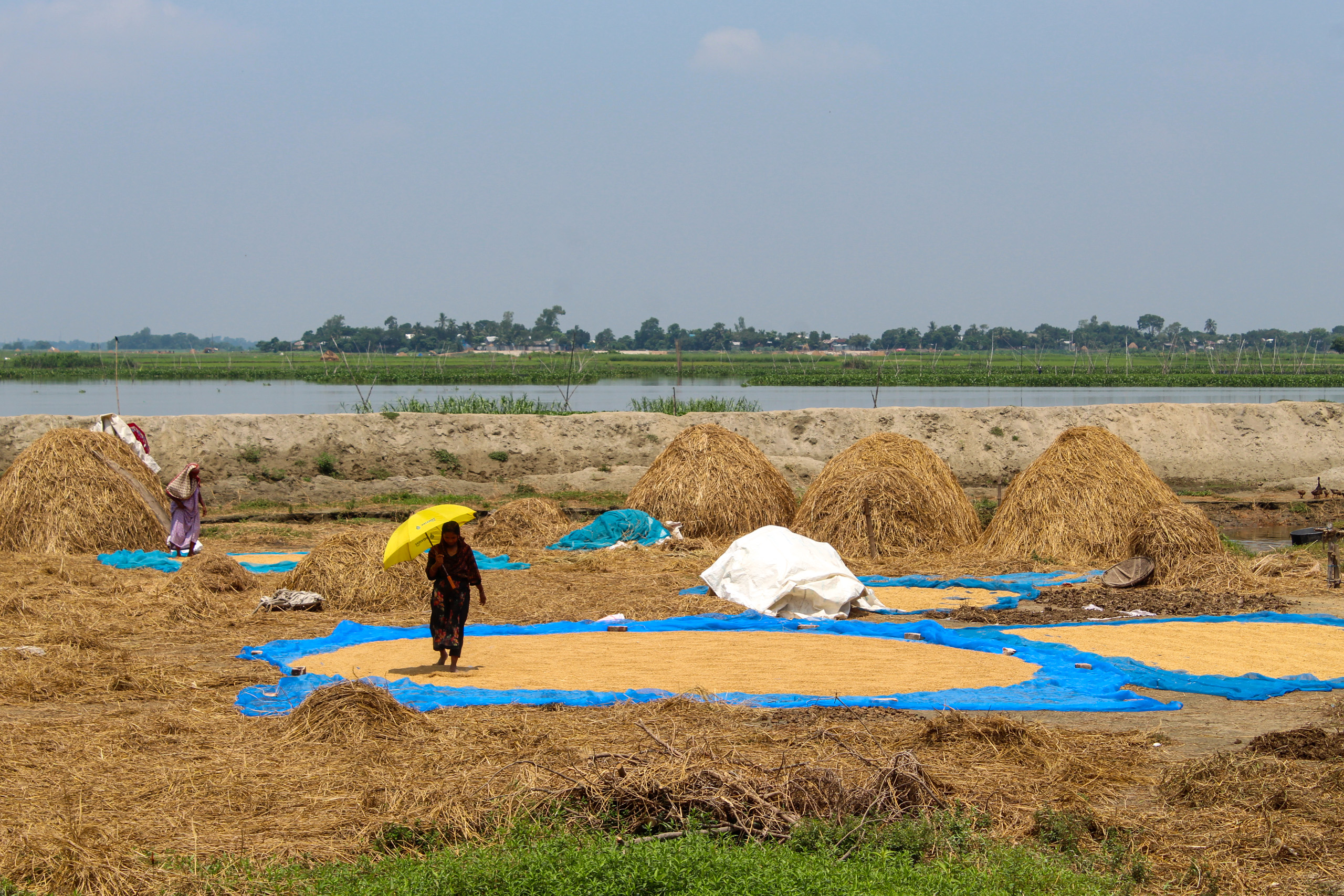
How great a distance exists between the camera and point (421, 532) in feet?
29.3

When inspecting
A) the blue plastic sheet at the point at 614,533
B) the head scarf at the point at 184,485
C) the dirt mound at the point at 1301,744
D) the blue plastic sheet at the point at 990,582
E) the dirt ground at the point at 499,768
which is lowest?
the blue plastic sheet at the point at 990,582

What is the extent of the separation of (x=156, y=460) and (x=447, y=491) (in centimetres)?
618

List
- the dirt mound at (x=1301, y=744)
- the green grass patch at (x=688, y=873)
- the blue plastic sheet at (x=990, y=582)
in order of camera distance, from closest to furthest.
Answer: the green grass patch at (x=688, y=873) < the dirt mound at (x=1301, y=744) < the blue plastic sheet at (x=990, y=582)

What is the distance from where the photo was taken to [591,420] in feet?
87.8

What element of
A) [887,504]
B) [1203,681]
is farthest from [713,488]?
[1203,681]

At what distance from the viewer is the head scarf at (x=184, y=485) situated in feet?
50.6

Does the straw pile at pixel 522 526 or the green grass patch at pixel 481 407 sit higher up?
the green grass patch at pixel 481 407

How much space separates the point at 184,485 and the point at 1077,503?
11376 millimetres

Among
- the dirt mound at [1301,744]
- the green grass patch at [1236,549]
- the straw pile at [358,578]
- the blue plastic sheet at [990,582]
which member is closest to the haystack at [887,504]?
the blue plastic sheet at [990,582]

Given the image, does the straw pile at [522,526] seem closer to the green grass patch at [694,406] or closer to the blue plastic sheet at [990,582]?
the blue plastic sheet at [990,582]

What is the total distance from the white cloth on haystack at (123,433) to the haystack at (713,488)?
691 centimetres

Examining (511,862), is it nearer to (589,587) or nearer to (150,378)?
(589,587)

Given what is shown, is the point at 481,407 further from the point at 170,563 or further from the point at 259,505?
the point at 170,563

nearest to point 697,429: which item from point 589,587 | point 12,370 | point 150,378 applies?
point 589,587
